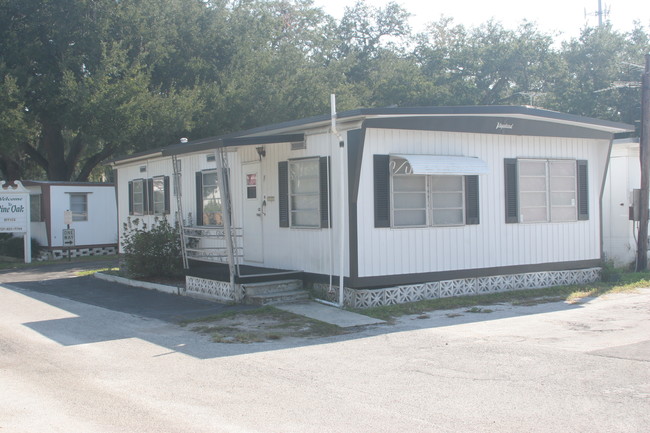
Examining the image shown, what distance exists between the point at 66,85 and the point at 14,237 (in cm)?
532

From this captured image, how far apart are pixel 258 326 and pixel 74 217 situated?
46.4 ft

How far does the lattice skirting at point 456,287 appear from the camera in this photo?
10.6 metres

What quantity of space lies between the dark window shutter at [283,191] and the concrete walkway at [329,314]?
71.4 inches

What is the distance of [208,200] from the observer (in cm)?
1422

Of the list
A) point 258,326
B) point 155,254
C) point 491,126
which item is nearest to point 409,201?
point 491,126

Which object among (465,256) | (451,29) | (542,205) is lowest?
(465,256)

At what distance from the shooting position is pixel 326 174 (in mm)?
11062

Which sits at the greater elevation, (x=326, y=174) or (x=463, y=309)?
(x=326, y=174)

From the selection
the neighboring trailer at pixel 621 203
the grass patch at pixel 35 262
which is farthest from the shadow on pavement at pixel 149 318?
the neighboring trailer at pixel 621 203

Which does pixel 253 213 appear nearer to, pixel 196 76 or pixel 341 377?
pixel 341 377

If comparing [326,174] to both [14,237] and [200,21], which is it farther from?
[200,21]

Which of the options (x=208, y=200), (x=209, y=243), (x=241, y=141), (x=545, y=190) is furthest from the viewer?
(x=209, y=243)

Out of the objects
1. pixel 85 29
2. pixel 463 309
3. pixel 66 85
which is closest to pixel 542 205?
pixel 463 309

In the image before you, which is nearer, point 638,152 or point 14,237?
point 638,152
